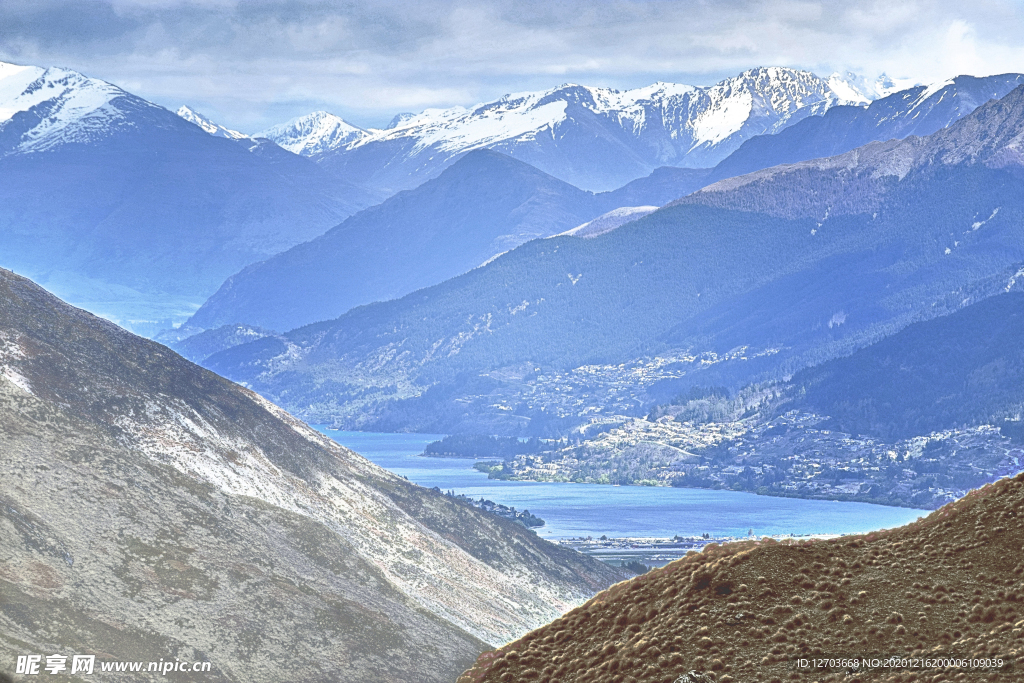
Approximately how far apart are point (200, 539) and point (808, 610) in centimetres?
6561

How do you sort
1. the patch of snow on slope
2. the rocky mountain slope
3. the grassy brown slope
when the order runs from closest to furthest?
1. the grassy brown slope
2. the rocky mountain slope
3. the patch of snow on slope

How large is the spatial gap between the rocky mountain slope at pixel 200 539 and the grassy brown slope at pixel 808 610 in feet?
153

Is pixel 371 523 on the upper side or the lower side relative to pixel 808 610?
upper

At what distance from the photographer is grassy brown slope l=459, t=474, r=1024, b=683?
28.2 metres

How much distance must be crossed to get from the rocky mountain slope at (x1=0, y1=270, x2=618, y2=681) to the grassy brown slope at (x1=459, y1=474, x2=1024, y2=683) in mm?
46535

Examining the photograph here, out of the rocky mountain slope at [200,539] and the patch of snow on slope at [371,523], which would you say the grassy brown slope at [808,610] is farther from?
the patch of snow on slope at [371,523]

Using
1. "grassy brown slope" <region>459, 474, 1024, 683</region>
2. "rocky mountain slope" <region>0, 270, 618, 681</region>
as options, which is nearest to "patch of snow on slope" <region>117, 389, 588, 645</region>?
"rocky mountain slope" <region>0, 270, 618, 681</region>

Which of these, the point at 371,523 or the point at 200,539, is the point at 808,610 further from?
the point at 371,523

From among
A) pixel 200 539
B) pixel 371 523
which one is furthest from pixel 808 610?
pixel 371 523

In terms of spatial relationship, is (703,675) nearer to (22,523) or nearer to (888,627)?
(888,627)

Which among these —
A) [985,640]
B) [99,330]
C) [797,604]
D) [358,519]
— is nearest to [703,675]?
[797,604]

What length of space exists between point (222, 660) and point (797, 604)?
53850mm

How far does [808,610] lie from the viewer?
29.4 m

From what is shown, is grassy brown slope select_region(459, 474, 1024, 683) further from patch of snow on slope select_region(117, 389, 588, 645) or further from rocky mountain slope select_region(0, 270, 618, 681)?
patch of snow on slope select_region(117, 389, 588, 645)
